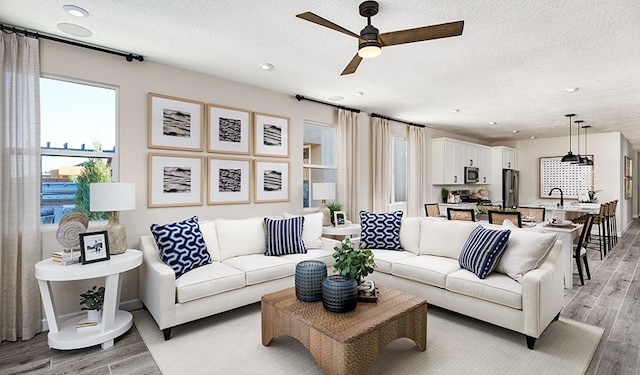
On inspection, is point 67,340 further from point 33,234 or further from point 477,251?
point 477,251

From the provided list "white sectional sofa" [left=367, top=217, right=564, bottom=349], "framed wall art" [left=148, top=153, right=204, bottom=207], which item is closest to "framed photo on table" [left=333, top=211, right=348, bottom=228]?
"white sectional sofa" [left=367, top=217, right=564, bottom=349]

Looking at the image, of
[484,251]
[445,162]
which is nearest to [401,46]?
[484,251]

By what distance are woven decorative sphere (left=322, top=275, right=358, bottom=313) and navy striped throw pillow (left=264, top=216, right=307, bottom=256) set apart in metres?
1.52

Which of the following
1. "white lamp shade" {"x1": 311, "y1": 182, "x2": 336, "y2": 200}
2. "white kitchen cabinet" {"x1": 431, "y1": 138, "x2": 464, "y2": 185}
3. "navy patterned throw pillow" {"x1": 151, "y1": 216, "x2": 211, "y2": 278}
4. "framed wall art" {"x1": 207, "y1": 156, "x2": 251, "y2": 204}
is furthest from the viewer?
"white kitchen cabinet" {"x1": 431, "y1": 138, "x2": 464, "y2": 185}

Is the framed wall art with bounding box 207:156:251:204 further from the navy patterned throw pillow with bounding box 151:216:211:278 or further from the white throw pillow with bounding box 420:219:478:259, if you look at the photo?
the white throw pillow with bounding box 420:219:478:259

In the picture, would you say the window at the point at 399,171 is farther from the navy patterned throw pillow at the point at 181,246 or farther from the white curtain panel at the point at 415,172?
the navy patterned throw pillow at the point at 181,246

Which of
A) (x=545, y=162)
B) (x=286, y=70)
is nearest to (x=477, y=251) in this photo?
(x=286, y=70)

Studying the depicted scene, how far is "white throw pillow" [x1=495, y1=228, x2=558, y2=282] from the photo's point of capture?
2828 mm

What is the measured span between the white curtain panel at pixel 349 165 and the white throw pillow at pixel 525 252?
2.75 metres

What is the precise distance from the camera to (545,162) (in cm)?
895

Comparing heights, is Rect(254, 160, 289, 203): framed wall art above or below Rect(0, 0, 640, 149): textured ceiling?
below

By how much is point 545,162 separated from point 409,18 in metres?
8.41

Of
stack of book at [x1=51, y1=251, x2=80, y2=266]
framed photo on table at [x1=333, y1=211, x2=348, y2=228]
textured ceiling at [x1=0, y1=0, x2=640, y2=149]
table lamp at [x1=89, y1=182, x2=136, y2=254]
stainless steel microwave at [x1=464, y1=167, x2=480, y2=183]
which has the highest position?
textured ceiling at [x1=0, y1=0, x2=640, y2=149]

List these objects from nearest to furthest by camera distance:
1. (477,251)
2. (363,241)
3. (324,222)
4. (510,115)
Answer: (477,251), (363,241), (324,222), (510,115)
